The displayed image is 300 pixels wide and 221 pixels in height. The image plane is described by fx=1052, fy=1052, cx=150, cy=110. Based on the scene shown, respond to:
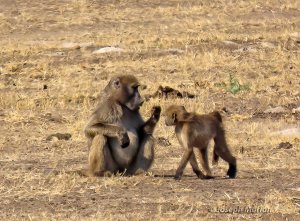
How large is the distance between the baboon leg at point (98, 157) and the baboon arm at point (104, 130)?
0.19ft

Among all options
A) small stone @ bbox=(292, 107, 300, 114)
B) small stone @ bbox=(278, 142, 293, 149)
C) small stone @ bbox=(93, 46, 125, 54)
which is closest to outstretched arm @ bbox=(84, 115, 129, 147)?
small stone @ bbox=(278, 142, 293, 149)

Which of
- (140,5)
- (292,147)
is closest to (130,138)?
(292,147)

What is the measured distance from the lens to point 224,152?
11195 millimetres

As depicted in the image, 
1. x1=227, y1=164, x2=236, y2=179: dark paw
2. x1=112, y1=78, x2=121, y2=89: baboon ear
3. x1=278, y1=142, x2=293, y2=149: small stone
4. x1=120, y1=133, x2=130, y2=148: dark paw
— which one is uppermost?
x1=112, y1=78, x2=121, y2=89: baboon ear

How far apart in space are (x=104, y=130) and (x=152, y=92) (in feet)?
24.1

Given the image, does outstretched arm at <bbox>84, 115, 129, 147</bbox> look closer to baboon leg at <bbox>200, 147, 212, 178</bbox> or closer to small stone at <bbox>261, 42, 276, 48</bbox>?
baboon leg at <bbox>200, 147, 212, 178</bbox>

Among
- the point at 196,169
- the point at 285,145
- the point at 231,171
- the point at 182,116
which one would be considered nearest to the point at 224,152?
the point at 231,171

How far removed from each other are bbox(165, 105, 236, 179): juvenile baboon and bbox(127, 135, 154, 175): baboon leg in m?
0.42

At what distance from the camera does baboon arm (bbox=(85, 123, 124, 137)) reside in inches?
431

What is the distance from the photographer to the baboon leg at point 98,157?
35.8 ft

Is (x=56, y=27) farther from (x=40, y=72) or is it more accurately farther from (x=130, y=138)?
(x=130, y=138)

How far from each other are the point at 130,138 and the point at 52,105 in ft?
19.7

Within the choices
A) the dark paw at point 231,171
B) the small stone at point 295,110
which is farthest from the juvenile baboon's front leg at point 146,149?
the small stone at point 295,110

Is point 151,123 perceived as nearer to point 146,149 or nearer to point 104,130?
point 146,149
